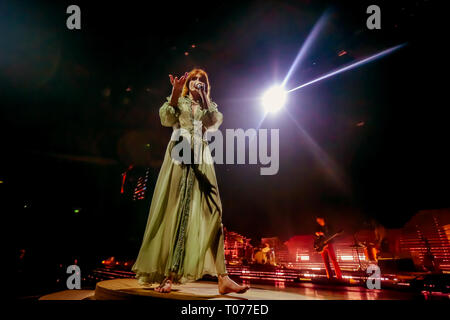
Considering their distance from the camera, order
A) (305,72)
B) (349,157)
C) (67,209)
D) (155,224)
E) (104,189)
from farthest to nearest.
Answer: (104,189) → (67,209) → (349,157) → (305,72) → (155,224)

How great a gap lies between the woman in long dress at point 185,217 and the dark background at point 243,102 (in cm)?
273

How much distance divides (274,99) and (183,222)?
4493 mm

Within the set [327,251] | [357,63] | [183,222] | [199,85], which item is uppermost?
[357,63]

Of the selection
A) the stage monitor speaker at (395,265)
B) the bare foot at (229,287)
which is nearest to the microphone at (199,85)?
the bare foot at (229,287)

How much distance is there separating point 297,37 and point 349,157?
3016mm

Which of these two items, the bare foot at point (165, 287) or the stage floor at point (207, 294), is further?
the bare foot at point (165, 287)

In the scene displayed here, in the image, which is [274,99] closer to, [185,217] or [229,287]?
[185,217]

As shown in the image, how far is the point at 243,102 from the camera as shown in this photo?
554 centimetres

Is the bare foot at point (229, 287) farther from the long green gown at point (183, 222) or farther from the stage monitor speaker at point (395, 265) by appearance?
the stage monitor speaker at point (395, 265)

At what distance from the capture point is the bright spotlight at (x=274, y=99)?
5047 mm

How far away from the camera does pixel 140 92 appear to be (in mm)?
4680

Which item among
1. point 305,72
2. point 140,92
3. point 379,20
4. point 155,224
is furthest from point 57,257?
Answer: point 379,20

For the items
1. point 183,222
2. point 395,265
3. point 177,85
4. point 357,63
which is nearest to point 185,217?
point 183,222

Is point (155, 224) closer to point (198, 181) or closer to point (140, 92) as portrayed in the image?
point (198, 181)
